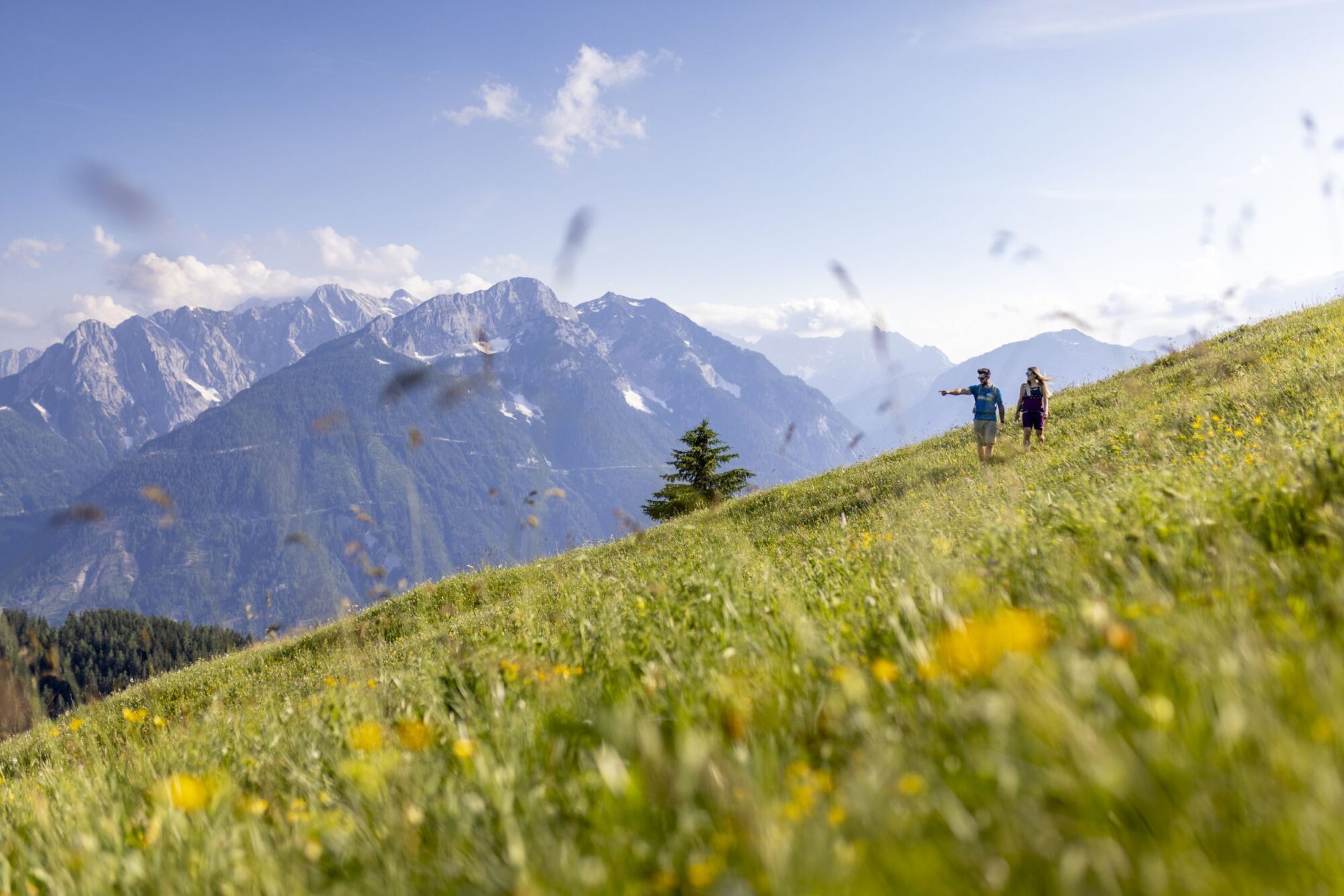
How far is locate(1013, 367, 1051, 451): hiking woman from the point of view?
1834cm

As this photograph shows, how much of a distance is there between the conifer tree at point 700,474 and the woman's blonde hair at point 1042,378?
21933mm

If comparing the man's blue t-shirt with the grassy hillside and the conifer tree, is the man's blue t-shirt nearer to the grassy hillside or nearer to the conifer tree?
the grassy hillside

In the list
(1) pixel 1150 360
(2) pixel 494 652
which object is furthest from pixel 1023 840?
(1) pixel 1150 360

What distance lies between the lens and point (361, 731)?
10.3ft

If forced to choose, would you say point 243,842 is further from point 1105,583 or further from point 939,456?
point 939,456

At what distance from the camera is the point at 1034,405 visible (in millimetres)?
18578

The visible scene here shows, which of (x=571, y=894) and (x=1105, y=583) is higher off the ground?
(x=1105, y=583)

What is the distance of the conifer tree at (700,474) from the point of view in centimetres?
4019

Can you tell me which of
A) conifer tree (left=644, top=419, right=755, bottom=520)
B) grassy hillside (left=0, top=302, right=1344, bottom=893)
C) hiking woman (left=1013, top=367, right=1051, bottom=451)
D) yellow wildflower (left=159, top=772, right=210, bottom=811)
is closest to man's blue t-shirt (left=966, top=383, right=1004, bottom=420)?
hiking woman (left=1013, top=367, right=1051, bottom=451)

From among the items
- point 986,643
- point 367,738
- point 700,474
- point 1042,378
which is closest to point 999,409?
point 1042,378

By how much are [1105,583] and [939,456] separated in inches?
781

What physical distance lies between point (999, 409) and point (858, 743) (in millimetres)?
18949

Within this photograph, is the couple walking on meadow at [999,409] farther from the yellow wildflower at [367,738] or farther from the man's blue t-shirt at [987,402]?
the yellow wildflower at [367,738]

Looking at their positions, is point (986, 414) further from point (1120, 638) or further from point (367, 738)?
point (367, 738)
